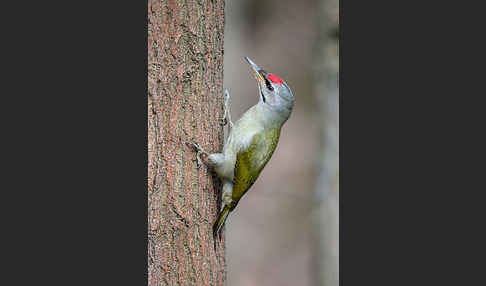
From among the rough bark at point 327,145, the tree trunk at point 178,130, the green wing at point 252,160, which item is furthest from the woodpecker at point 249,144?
the rough bark at point 327,145

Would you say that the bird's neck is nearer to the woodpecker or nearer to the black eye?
the woodpecker

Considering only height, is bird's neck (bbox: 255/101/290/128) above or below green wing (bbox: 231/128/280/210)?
above

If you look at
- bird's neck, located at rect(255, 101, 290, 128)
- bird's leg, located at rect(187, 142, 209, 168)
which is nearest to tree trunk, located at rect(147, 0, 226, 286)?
bird's leg, located at rect(187, 142, 209, 168)

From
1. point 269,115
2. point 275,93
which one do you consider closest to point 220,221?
point 269,115

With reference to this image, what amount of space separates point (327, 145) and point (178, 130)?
2.68m

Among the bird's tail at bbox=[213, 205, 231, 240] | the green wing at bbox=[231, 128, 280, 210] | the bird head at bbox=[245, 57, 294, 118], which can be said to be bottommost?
the bird's tail at bbox=[213, 205, 231, 240]

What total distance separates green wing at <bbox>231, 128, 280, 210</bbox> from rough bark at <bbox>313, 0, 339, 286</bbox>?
1.94 metres

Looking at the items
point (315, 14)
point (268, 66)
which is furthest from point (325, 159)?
point (315, 14)

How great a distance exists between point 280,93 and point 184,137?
81 centimetres

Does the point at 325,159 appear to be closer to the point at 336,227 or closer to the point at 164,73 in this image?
the point at 336,227

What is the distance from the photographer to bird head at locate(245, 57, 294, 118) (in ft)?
10.2

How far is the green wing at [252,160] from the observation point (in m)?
2.87

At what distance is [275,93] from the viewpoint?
3.10 meters

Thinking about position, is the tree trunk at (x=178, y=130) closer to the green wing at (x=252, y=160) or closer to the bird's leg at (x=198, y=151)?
the bird's leg at (x=198, y=151)
